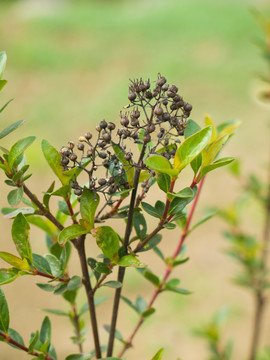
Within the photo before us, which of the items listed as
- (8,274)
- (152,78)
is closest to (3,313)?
(8,274)

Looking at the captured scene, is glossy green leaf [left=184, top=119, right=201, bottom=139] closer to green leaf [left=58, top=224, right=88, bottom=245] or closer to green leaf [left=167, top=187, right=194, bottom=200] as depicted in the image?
green leaf [left=167, top=187, right=194, bottom=200]

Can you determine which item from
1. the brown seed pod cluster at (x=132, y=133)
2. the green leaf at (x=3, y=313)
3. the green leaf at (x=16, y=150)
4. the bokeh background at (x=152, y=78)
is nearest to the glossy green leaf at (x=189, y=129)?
the brown seed pod cluster at (x=132, y=133)

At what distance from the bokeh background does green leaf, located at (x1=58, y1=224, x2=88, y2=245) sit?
1136 mm

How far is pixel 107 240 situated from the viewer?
29.5 inches

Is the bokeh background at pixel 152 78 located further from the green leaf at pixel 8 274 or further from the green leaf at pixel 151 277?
the green leaf at pixel 8 274

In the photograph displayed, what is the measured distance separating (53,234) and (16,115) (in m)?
4.32

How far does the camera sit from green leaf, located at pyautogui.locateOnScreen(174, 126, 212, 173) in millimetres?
692

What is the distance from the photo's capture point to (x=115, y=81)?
571cm

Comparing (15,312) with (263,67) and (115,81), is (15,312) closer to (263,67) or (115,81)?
(115,81)

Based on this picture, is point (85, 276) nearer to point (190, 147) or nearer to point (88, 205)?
point (88, 205)

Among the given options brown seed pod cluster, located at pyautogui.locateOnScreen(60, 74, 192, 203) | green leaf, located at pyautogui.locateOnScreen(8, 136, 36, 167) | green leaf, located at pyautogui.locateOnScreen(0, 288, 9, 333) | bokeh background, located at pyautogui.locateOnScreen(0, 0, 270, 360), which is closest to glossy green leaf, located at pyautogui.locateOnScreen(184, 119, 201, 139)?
brown seed pod cluster, located at pyautogui.locateOnScreen(60, 74, 192, 203)

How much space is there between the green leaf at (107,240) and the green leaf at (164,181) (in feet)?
0.34

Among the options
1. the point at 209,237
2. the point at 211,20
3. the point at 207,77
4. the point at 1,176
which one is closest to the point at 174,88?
the point at 209,237

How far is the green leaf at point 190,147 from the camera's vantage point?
69 centimetres
